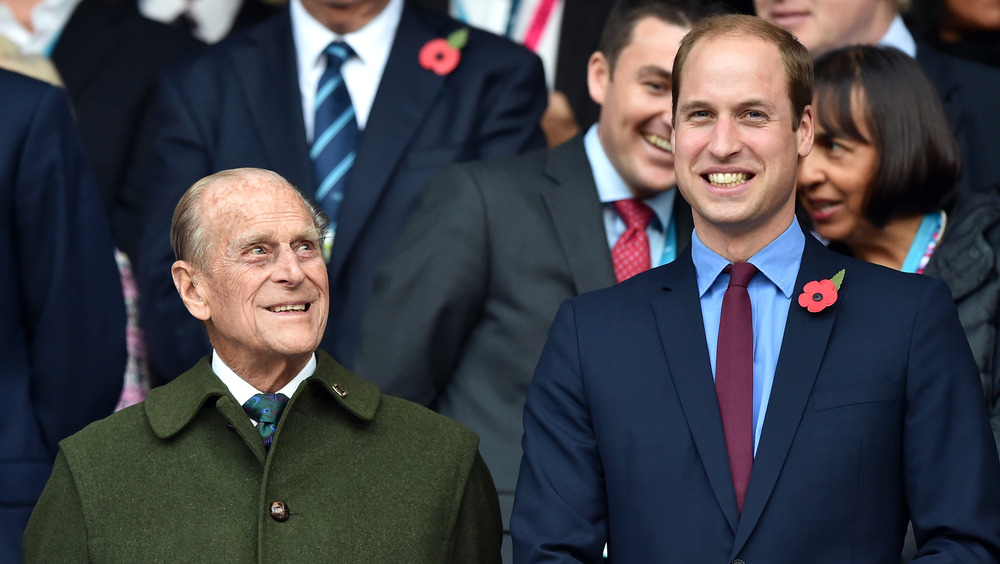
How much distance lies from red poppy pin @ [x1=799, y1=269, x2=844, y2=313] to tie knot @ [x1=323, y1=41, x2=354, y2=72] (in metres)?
2.17

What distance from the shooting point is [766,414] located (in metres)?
2.99

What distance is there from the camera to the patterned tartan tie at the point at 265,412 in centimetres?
320

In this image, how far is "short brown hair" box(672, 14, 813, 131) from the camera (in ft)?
10.3

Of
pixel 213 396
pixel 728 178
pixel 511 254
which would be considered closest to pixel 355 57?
pixel 511 254

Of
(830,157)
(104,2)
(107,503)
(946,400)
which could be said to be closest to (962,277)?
(830,157)

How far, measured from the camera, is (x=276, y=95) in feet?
15.7

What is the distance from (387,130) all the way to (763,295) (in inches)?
71.5

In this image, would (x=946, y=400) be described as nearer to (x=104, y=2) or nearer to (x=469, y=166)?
(x=469, y=166)

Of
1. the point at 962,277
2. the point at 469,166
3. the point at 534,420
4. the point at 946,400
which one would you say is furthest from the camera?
the point at 469,166

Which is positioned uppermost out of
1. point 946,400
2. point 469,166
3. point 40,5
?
point 946,400

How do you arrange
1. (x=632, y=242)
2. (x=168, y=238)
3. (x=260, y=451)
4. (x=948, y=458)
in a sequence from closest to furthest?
(x=948, y=458), (x=260, y=451), (x=632, y=242), (x=168, y=238)

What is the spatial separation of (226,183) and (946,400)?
1483 mm

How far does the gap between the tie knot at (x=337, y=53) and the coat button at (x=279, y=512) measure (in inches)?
80.9

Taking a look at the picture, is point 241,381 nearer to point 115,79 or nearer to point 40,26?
point 115,79
